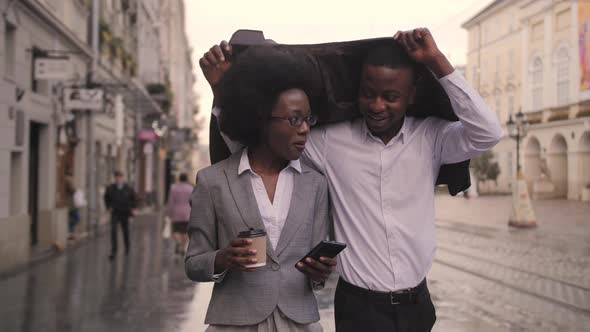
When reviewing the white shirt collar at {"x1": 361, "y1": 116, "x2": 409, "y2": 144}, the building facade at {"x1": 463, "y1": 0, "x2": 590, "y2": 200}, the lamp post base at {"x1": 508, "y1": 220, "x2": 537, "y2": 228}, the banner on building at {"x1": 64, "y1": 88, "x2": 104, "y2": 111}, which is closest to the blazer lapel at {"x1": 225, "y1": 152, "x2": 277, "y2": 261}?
the white shirt collar at {"x1": 361, "y1": 116, "x2": 409, "y2": 144}

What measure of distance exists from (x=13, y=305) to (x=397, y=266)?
6.72 meters

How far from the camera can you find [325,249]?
91.2 inches

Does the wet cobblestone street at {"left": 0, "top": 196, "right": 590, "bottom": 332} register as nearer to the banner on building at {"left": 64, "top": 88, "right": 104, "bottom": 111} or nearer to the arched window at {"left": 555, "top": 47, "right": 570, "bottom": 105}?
the banner on building at {"left": 64, "top": 88, "right": 104, "bottom": 111}

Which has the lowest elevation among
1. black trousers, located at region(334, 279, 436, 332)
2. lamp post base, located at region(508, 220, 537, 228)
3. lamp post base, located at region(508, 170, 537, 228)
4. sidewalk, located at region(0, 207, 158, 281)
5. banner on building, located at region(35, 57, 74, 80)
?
sidewalk, located at region(0, 207, 158, 281)

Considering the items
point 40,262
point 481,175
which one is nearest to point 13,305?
point 40,262

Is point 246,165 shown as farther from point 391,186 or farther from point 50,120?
point 50,120

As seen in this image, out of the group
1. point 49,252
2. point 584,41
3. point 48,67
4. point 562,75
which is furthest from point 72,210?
point 562,75

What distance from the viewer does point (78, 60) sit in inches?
711

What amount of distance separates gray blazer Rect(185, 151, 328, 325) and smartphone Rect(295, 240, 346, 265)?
14cm

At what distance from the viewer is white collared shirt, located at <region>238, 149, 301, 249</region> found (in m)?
2.51

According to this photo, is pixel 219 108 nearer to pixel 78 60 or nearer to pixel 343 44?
pixel 343 44

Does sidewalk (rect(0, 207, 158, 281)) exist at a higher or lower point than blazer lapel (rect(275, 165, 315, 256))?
lower

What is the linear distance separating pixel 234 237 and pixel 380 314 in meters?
0.71

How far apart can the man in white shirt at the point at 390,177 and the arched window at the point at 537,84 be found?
46758 millimetres
